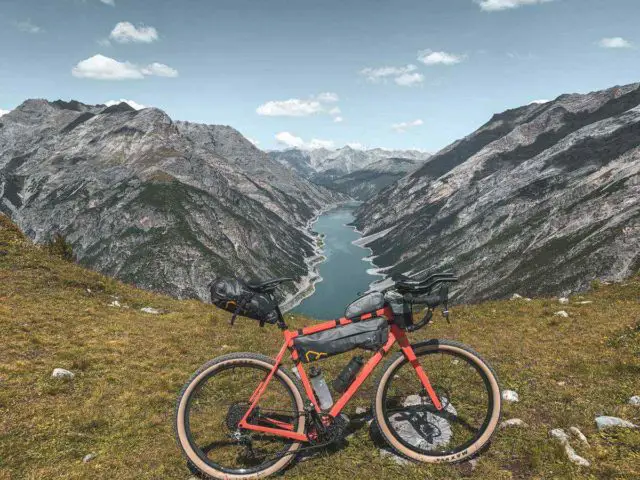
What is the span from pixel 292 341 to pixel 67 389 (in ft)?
22.5

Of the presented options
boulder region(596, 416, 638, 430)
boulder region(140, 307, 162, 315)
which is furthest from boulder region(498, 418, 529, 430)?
boulder region(140, 307, 162, 315)

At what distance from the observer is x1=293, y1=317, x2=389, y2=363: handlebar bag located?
276 inches

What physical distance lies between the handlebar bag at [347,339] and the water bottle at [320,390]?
28cm

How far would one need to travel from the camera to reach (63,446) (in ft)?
25.8

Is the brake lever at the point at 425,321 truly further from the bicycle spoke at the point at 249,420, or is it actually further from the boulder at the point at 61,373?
the boulder at the point at 61,373

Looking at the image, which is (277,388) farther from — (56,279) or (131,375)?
(56,279)

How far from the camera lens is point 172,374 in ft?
38.0

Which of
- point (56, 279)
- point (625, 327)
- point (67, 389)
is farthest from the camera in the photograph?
point (56, 279)

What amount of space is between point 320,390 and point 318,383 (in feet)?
0.46

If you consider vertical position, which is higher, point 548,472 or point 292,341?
point 292,341

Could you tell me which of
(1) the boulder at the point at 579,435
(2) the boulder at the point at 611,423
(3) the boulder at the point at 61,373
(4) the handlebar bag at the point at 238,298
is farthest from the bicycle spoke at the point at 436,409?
(3) the boulder at the point at 61,373

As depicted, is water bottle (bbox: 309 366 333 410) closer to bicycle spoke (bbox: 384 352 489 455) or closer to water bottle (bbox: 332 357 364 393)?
water bottle (bbox: 332 357 364 393)

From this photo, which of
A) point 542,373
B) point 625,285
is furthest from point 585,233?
point 542,373

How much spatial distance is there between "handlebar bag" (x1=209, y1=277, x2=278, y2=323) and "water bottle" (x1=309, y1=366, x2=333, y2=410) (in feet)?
4.23
